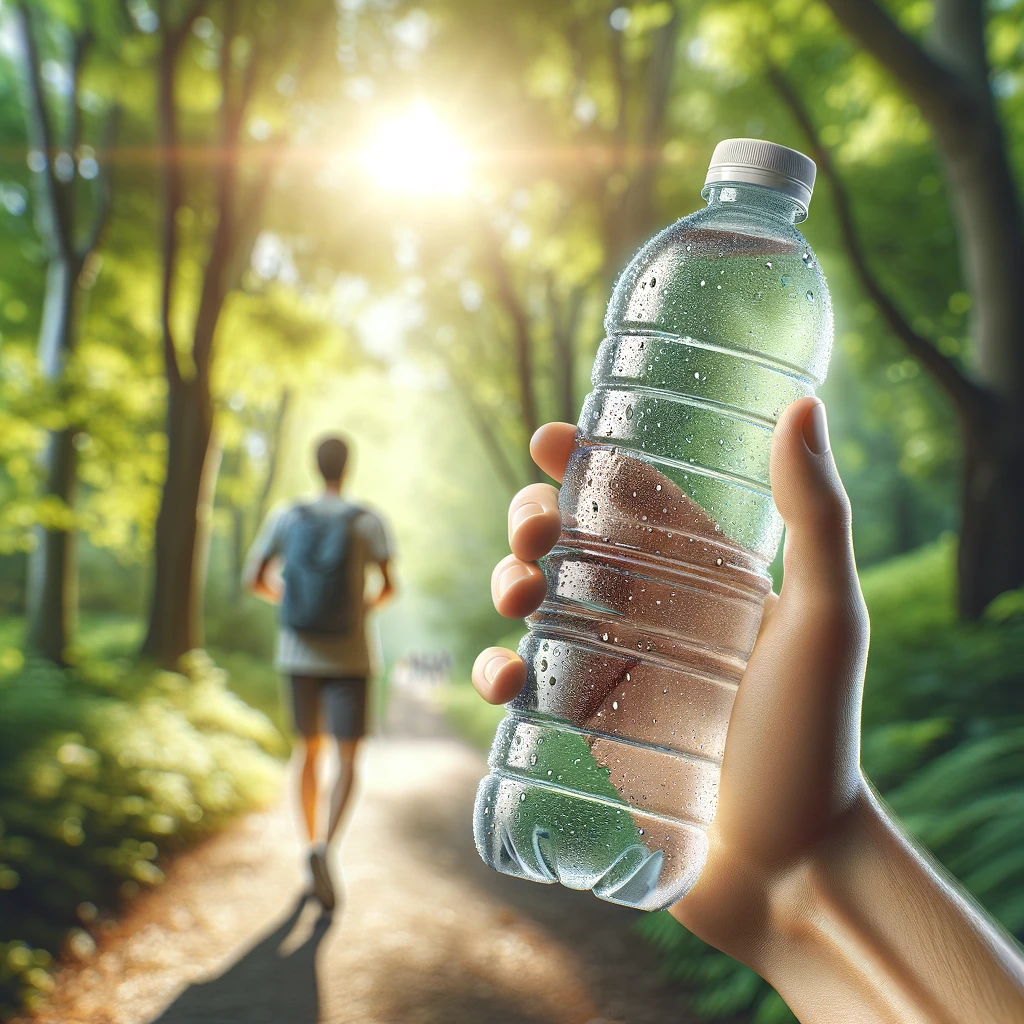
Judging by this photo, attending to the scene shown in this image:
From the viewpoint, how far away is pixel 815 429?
192 cm

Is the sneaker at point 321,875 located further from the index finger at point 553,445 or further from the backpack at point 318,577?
the index finger at point 553,445

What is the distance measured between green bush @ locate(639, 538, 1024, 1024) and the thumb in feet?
8.65

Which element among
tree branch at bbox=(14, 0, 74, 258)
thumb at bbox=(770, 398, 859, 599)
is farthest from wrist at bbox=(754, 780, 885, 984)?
tree branch at bbox=(14, 0, 74, 258)

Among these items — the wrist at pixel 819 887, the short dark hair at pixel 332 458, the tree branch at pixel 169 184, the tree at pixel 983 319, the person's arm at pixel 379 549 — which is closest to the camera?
the wrist at pixel 819 887

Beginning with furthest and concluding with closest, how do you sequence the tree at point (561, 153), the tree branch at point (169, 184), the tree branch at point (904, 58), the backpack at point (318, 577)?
the tree at point (561, 153)
the tree branch at point (169, 184)
the tree branch at point (904, 58)
the backpack at point (318, 577)

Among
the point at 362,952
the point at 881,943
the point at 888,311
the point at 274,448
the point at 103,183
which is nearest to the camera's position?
the point at 881,943

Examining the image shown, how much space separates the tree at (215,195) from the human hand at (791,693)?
9.74m

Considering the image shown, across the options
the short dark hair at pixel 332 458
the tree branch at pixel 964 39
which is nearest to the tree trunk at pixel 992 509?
the tree branch at pixel 964 39

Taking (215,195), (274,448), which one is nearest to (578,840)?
(215,195)

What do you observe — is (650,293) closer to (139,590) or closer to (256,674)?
(256,674)

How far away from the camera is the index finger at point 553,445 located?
96.5 inches

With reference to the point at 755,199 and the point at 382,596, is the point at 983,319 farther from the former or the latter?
the point at 755,199

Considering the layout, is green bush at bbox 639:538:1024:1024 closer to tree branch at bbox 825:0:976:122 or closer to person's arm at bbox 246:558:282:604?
person's arm at bbox 246:558:282:604

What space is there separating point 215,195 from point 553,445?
10.2 metres
